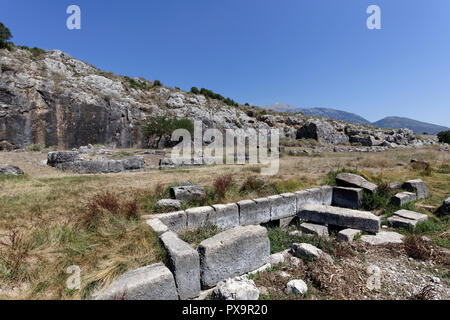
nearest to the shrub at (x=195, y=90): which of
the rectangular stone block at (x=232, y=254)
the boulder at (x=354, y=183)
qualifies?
the boulder at (x=354, y=183)

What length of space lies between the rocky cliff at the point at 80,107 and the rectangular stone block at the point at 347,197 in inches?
1076

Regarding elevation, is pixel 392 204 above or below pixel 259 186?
below

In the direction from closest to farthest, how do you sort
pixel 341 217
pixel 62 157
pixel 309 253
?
pixel 309 253 → pixel 341 217 → pixel 62 157

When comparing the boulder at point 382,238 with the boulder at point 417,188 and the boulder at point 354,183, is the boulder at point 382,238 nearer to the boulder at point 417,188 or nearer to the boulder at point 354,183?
the boulder at point 354,183

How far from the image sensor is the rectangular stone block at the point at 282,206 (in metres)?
6.38

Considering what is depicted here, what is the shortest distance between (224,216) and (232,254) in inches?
68.7

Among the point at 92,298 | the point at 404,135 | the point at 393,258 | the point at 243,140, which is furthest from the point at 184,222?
the point at 404,135

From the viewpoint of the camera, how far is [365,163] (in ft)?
54.2

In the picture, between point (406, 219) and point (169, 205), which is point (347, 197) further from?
point (169, 205)

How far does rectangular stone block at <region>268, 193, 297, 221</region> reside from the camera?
20.9ft

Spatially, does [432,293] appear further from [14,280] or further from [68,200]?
[68,200]

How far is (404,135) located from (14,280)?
194ft

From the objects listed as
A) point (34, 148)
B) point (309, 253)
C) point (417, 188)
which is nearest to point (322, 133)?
point (417, 188)

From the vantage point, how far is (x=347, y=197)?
7773 millimetres
